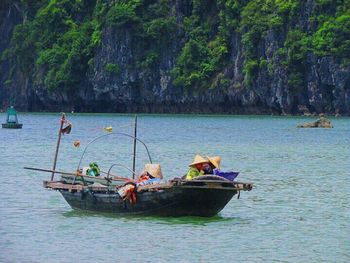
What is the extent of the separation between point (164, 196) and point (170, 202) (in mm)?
208

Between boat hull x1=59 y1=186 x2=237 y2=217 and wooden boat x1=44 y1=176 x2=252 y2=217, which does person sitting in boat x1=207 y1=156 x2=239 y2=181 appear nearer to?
wooden boat x1=44 y1=176 x2=252 y2=217

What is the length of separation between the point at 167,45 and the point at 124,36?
167 inches

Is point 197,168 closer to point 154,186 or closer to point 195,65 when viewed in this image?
point 154,186

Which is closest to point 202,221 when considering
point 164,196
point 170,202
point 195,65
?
point 170,202

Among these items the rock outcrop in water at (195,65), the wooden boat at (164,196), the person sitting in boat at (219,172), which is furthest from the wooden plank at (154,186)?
the rock outcrop in water at (195,65)

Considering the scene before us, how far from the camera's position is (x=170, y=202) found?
80.4 feet

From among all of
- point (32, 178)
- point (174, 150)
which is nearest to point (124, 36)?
point (174, 150)

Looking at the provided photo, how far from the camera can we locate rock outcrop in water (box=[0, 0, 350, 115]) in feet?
308

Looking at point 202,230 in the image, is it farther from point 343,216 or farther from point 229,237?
point 343,216

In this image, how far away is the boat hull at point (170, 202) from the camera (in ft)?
79.6

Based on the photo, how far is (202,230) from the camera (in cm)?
2367

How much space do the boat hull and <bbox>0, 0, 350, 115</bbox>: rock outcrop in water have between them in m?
68.6

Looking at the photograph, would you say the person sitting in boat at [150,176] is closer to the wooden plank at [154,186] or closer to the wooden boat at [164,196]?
the wooden boat at [164,196]

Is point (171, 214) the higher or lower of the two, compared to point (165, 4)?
lower
